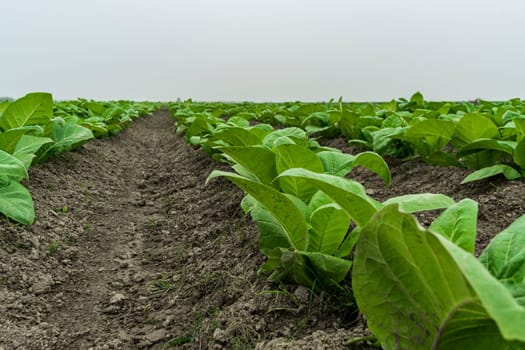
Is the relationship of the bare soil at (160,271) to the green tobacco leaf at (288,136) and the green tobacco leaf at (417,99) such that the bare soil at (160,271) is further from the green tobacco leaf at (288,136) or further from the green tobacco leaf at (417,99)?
the green tobacco leaf at (417,99)

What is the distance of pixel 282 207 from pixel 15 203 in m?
1.78

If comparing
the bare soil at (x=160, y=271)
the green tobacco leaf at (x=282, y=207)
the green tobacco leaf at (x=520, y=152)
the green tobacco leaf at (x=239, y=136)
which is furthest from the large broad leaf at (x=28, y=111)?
the green tobacco leaf at (x=520, y=152)

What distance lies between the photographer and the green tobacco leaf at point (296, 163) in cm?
181

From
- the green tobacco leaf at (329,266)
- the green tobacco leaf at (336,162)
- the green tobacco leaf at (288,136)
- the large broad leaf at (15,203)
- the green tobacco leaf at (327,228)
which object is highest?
the green tobacco leaf at (288,136)

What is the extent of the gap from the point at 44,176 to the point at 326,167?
107 inches

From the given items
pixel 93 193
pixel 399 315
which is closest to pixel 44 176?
pixel 93 193

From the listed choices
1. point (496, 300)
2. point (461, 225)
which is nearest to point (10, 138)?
point (461, 225)

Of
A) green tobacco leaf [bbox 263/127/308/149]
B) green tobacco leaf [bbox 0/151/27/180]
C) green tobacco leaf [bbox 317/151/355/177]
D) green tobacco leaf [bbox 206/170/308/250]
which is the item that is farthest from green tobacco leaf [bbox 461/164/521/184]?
green tobacco leaf [bbox 0/151/27/180]

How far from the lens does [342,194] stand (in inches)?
43.6

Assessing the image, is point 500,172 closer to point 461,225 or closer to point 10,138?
point 461,225

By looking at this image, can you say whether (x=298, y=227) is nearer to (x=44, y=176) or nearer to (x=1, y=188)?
(x=1, y=188)

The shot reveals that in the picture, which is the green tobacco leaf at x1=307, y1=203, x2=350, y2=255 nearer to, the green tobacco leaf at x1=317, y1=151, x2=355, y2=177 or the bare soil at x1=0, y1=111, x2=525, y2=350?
the bare soil at x1=0, y1=111, x2=525, y2=350

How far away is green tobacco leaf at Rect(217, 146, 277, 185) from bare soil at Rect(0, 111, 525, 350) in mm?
396

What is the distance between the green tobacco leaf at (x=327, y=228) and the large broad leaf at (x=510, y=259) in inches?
20.0
